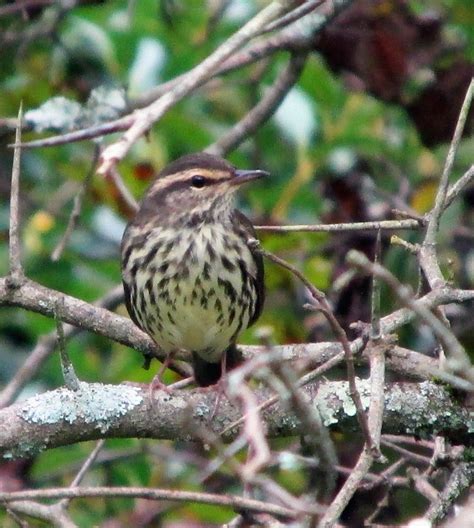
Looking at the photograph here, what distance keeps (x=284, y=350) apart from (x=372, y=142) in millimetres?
2522

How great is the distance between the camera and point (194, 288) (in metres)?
5.87

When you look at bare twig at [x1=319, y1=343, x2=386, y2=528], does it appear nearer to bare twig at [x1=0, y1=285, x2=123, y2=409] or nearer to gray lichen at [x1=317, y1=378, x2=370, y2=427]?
gray lichen at [x1=317, y1=378, x2=370, y2=427]

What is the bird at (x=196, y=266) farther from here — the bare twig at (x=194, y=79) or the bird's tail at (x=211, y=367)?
the bare twig at (x=194, y=79)

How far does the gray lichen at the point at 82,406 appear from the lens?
4496mm

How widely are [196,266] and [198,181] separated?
0.50 metres

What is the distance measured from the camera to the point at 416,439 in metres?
4.74

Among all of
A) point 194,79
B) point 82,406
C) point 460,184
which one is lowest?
point 82,406

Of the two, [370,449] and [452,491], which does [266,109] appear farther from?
[370,449]

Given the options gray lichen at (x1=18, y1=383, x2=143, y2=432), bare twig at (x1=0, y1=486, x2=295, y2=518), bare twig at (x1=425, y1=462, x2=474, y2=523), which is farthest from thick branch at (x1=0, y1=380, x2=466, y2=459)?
bare twig at (x1=0, y1=486, x2=295, y2=518)

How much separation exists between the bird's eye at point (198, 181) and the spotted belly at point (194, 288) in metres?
0.24

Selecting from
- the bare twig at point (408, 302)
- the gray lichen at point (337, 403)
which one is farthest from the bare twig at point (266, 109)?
the bare twig at point (408, 302)

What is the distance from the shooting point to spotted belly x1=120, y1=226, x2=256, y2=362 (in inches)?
230

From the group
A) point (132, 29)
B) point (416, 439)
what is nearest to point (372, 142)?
point (132, 29)

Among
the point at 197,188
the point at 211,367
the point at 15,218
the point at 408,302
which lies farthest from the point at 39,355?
the point at 408,302
